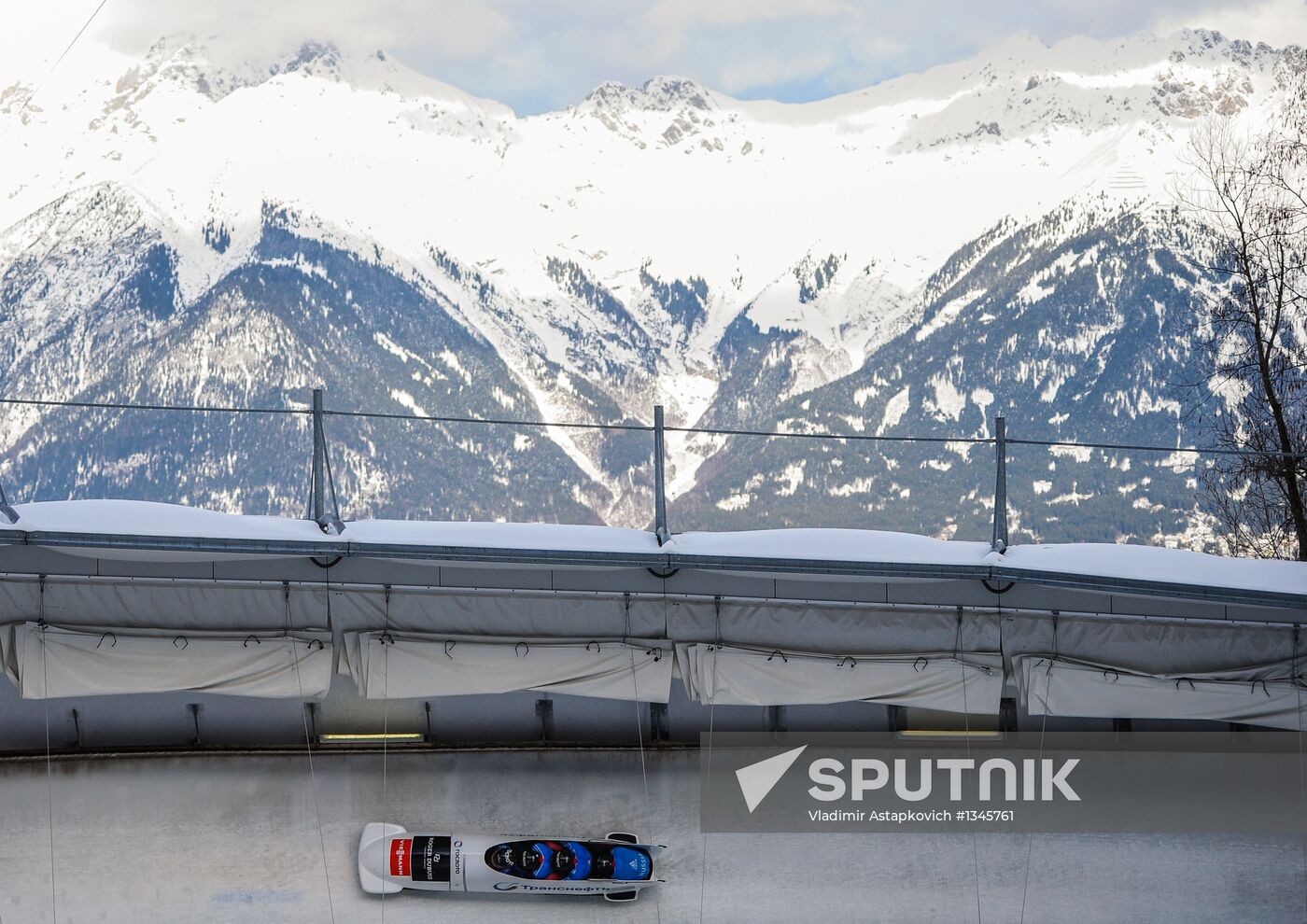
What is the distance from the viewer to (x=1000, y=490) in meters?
10.1

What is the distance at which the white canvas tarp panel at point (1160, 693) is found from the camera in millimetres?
10852

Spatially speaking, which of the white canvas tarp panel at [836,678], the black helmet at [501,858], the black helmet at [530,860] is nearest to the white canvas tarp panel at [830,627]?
the white canvas tarp panel at [836,678]

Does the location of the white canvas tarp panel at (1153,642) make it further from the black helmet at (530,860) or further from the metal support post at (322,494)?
the metal support post at (322,494)

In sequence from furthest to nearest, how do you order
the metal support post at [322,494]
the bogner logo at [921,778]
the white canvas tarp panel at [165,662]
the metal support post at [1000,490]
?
1. the bogner logo at [921,778]
2. the white canvas tarp panel at [165,662]
3. the metal support post at [322,494]
4. the metal support post at [1000,490]

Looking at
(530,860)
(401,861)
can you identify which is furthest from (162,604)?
(530,860)

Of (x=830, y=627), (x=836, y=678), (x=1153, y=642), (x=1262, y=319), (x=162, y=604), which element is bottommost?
(x=836, y=678)

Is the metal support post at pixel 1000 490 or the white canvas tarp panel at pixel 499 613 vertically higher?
the metal support post at pixel 1000 490

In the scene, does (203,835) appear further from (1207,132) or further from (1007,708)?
(1207,132)

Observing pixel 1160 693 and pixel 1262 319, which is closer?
pixel 1160 693

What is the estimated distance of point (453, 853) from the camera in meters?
12.0

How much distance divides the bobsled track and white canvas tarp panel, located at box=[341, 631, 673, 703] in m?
1.23

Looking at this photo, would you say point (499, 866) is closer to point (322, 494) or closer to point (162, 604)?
point (162, 604)

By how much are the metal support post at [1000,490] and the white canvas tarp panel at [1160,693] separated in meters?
1.25

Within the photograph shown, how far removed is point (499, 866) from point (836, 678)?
3281mm
